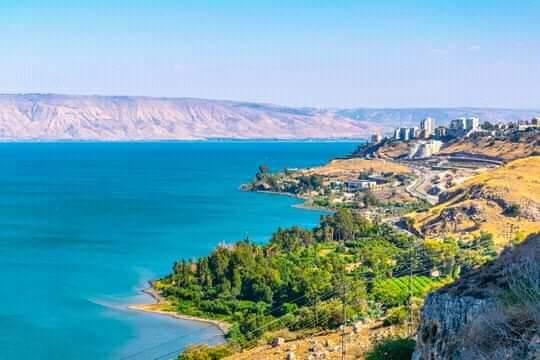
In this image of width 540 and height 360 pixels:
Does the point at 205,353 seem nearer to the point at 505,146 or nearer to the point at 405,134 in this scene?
the point at 505,146

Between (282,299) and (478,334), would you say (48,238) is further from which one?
(478,334)

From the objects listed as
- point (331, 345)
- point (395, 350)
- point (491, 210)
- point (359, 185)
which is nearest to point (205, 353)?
point (331, 345)

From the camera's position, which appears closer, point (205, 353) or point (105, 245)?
point (205, 353)

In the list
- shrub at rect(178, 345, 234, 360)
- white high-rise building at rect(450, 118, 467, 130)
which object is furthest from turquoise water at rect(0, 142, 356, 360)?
white high-rise building at rect(450, 118, 467, 130)

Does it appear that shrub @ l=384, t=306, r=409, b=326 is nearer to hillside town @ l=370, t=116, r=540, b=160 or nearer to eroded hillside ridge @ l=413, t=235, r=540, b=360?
eroded hillside ridge @ l=413, t=235, r=540, b=360

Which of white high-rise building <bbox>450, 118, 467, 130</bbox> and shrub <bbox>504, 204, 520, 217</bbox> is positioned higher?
white high-rise building <bbox>450, 118, 467, 130</bbox>

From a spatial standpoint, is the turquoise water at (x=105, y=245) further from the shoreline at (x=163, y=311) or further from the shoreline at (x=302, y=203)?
the shoreline at (x=302, y=203)

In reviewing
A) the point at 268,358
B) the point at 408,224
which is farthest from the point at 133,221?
the point at 268,358
